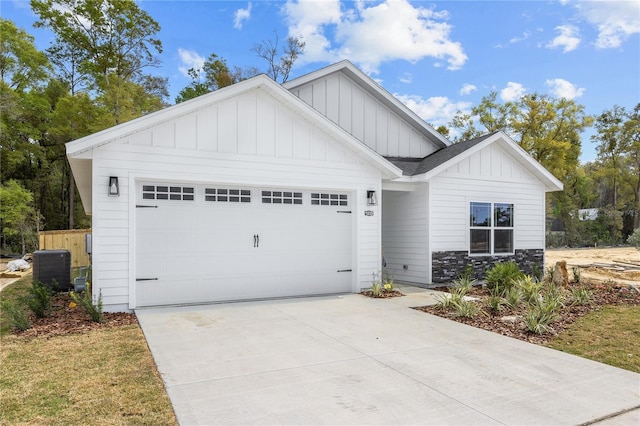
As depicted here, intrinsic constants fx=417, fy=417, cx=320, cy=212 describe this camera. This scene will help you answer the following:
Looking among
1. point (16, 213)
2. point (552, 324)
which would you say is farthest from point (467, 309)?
point (16, 213)

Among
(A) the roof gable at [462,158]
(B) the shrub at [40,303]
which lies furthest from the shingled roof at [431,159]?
(B) the shrub at [40,303]

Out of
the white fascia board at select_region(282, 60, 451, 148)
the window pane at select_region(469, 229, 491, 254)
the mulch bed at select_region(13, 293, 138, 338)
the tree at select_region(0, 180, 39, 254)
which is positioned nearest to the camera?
the mulch bed at select_region(13, 293, 138, 338)

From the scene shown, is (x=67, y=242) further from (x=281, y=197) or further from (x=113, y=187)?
(x=281, y=197)

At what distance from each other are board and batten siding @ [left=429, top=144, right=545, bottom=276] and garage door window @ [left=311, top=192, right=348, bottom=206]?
2.51 m

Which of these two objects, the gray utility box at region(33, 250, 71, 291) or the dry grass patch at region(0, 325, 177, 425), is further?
the gray utility box at region(33, 250, 71, 291)

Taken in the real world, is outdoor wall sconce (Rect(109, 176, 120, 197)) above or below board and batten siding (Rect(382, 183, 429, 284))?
above

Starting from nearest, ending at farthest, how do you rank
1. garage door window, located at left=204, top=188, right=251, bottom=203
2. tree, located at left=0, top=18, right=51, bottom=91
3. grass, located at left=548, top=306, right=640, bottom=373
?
grass, located at left=548, top=306, right=640, bottom=373 → garage door window, located at left=204, top=188, right=251, bottom=203 → tree, located at left=0, top=18, right=51, bottom=91

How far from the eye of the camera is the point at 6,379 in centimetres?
411

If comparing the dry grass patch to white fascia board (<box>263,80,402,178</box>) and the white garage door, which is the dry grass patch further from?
white fascia board (<box>263,80,402,178</box>)

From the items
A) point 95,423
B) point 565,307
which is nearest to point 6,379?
point 95,423

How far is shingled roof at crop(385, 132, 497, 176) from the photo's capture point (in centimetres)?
1085

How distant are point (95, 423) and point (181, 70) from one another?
3154 centimetres

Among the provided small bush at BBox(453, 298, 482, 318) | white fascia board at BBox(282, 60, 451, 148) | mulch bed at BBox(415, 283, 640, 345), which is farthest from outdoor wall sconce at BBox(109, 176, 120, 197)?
small bush at BBox(453, 298, 482, 318)

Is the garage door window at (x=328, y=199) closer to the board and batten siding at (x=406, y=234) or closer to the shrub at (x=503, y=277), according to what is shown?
the board and batten siding at (x=406, y=234)
